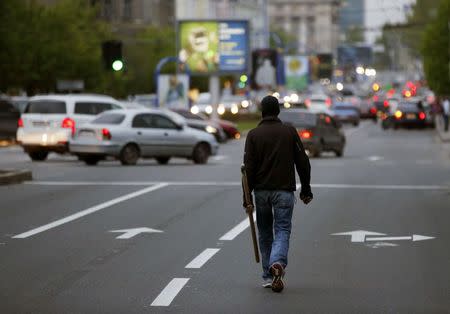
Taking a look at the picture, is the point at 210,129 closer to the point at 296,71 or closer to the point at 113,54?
the point at 113,54

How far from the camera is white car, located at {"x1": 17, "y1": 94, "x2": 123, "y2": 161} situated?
4031 cm

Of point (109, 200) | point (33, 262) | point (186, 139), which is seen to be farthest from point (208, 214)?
point (186, 139)

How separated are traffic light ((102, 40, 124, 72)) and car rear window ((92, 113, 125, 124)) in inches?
129

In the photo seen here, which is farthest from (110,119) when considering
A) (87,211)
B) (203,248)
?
(203,248)

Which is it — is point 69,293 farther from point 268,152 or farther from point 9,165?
point 9,165

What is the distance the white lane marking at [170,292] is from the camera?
11.9 metres

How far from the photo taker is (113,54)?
4144cm

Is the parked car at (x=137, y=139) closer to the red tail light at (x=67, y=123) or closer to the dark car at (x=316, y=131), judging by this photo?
the red tail light at (x=67, y=123)

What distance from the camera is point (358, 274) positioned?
1403 cm

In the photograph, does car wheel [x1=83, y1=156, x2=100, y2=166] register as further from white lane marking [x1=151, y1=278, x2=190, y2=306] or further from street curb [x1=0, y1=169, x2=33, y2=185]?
white lane marking [x1=151, y1=278, x2=190, y2=306]

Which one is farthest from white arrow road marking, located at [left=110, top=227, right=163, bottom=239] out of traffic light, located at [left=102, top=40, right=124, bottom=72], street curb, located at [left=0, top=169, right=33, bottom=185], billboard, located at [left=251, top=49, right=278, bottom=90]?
billboard, located at [left=251, top=49, right=278, bottom=90]

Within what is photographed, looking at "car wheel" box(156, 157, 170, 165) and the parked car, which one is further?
"car wheel" box(156, 157, 170, 165)

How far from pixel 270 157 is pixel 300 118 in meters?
33.0

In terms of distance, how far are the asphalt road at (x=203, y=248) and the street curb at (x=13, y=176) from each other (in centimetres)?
38
